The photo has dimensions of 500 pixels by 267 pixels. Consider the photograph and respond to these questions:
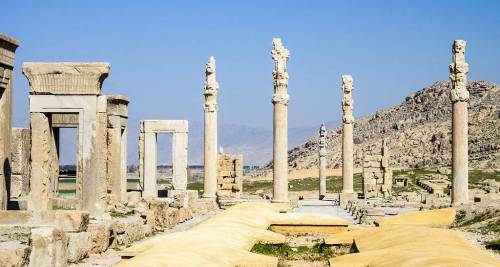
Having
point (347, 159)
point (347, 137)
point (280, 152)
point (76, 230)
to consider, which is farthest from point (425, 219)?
point (347, 137)

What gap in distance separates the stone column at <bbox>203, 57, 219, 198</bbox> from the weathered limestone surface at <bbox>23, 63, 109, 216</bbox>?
538 inches

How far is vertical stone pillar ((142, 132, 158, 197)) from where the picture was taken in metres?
33.7

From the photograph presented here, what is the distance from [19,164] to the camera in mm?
28234

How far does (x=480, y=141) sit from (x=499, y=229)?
74443mm

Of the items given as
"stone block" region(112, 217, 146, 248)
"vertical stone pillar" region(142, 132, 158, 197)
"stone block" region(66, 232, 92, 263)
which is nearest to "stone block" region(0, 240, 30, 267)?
"stone block" region(66, 232, 92, 263)

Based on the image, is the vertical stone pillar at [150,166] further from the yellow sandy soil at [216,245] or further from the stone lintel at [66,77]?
the stone lintel at [66,77]

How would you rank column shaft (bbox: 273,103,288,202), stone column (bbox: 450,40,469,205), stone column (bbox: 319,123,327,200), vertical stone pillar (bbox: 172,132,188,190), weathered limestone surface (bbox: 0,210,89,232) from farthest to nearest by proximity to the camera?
stone column (bbox: 319,123,327,200) < vertical stone pillar (bbox: 172,132,188,190) < column shaft (bbox: 273,103,288,202) < stone column (bbox: 450,40,469,205) < weathered limestone surface (bbox: 0,210,89,232)

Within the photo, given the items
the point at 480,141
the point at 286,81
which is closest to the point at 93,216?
the point at 286,81

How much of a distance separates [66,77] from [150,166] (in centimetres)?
1258

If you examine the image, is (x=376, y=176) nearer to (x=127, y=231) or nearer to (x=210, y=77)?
(x=210, y=77)

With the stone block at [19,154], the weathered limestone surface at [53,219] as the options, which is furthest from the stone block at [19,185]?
the weathered limestone surface at [53,219]

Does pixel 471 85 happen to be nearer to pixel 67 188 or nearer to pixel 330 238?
pixel 67 188

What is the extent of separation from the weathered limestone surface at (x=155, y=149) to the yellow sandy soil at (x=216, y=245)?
34.7 ft

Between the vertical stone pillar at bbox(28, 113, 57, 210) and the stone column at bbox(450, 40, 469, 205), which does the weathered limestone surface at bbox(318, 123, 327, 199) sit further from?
the vertical stone pillar at bbox(28, 113, 57, 210)
